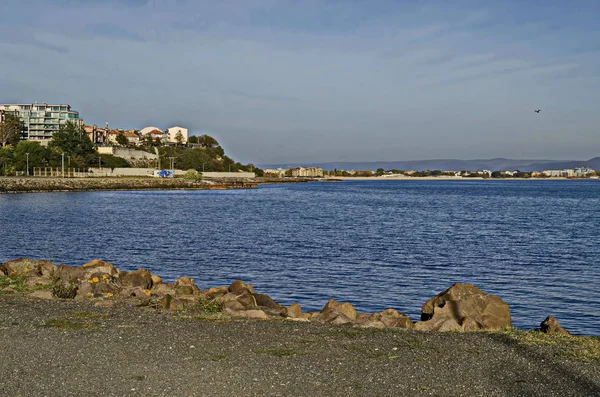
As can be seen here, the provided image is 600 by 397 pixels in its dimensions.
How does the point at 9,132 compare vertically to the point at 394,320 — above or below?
above

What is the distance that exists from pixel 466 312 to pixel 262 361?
5.84 metres

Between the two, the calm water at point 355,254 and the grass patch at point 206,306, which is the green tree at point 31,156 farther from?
the grass patch at point 206,306

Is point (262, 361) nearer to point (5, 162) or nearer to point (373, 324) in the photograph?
point (373, 324)

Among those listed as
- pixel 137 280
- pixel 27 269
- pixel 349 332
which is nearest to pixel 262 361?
pixel 349 332

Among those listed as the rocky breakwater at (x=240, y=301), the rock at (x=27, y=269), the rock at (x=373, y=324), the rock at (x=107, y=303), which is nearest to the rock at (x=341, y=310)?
the rocky breakwater at (x=240, y=301)

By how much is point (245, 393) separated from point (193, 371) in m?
1.22

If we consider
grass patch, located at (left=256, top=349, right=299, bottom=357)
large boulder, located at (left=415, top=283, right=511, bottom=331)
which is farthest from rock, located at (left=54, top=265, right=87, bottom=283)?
large boulder, located at (left=415, top=283, right=511, bottom=331)

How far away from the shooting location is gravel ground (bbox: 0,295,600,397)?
8742 millimetres

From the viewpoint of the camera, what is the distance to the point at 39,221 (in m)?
Result: 53.9

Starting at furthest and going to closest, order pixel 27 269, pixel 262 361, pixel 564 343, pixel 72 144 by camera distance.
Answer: pixel 72 144 → pixel 27 269 → pixel 564 343 → pixel 262 361

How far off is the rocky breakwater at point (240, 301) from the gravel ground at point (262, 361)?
1239 mm

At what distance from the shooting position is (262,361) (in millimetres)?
10023

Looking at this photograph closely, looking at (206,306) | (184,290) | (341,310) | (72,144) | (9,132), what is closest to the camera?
(341,310)

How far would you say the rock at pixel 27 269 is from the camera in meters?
19.8
